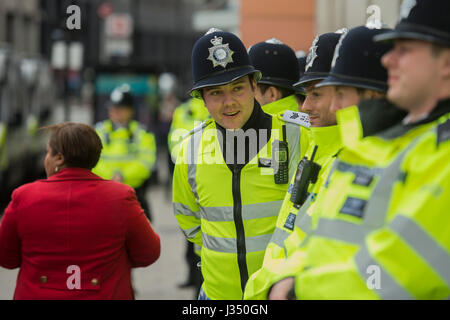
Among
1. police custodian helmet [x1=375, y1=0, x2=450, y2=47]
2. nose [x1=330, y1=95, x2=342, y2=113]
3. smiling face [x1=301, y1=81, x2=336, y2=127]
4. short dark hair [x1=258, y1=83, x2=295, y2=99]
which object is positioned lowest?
short dark hair [x1=258, y1=83, x2=295, y2=99]

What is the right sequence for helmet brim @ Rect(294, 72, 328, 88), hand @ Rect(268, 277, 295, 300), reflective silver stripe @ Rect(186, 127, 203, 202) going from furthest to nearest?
reflective silver stripe @ Rect(186, 127, 203, 202), helmet brim @ Rect(294, 72, 328, 88), hand @ Rect(268, 277, 295, 300)

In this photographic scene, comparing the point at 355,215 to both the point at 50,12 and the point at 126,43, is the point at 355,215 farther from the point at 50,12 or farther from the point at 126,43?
the point at 50,12

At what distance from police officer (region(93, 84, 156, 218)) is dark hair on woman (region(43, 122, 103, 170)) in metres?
3.65

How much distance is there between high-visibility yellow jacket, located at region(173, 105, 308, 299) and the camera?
140 inches

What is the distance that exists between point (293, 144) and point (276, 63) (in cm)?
96

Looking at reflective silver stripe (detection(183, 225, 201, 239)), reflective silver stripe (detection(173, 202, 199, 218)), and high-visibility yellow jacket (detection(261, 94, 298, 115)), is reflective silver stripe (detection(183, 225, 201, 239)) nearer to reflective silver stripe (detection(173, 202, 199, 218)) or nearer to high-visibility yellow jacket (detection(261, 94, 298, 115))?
reflective silver stripe (detection(173, 202, 199, 218))

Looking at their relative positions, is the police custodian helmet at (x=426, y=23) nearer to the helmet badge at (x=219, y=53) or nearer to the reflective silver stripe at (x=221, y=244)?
the helmet badge at (x=219, y=53)

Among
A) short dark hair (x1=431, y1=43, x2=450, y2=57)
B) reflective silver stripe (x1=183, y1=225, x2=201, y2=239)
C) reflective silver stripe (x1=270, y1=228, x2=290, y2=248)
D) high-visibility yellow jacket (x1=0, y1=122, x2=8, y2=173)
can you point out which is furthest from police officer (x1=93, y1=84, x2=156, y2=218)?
short dark hair (x1=431, y1=43, x2=450, y2=57)

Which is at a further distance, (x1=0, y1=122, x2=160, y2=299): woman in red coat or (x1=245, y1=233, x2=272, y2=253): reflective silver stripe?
(x1=245, y1=233, x2=272, y2=253): reflective silver stripe

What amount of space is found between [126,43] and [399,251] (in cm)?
1893

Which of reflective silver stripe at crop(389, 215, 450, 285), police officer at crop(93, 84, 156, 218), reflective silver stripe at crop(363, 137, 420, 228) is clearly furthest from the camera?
police officer at crop(93, 84, 156, 218)

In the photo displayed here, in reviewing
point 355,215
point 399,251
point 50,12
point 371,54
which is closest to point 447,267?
point 399,251

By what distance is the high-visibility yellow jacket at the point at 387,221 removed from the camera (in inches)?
73.0

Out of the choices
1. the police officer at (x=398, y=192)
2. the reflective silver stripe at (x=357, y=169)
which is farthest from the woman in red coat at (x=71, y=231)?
the reflective silver stripe at (x=357, y=169)
